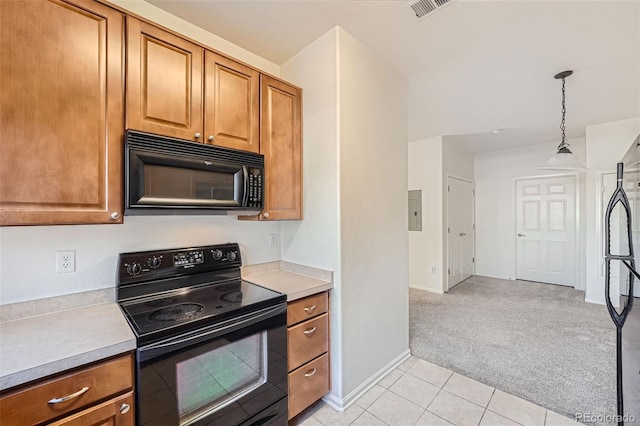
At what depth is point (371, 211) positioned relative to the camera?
2160 millimetres

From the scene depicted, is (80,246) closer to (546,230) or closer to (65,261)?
(65,261)

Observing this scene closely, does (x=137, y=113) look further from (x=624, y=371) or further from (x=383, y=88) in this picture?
(x=624, y=371)

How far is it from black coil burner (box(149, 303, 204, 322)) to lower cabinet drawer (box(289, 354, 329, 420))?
73 centimetres

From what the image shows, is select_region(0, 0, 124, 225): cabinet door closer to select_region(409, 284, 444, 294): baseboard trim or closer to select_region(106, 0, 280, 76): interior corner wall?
select_region(106, 0, 280, 76): interior corner wall

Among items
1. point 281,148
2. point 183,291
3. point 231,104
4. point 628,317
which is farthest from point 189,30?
point 628,317

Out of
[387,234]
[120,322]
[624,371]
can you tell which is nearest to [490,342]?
[624,371]

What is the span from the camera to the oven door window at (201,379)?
3.77 feet

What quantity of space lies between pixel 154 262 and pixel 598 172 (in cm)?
533

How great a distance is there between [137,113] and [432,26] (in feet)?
6.28

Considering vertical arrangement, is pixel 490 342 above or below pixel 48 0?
below

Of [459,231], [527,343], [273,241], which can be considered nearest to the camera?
[273,241]

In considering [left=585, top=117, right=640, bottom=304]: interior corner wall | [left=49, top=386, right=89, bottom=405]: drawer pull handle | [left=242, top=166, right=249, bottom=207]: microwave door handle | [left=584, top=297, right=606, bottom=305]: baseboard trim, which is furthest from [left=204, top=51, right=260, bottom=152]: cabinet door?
[left=584, top=297, right=606, bottom=305]: baseboard trim

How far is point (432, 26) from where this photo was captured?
1.91 meters

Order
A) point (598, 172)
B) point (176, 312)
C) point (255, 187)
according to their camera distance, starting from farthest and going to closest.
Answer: point (598, 172), point (255, 187), point (176, 312)
